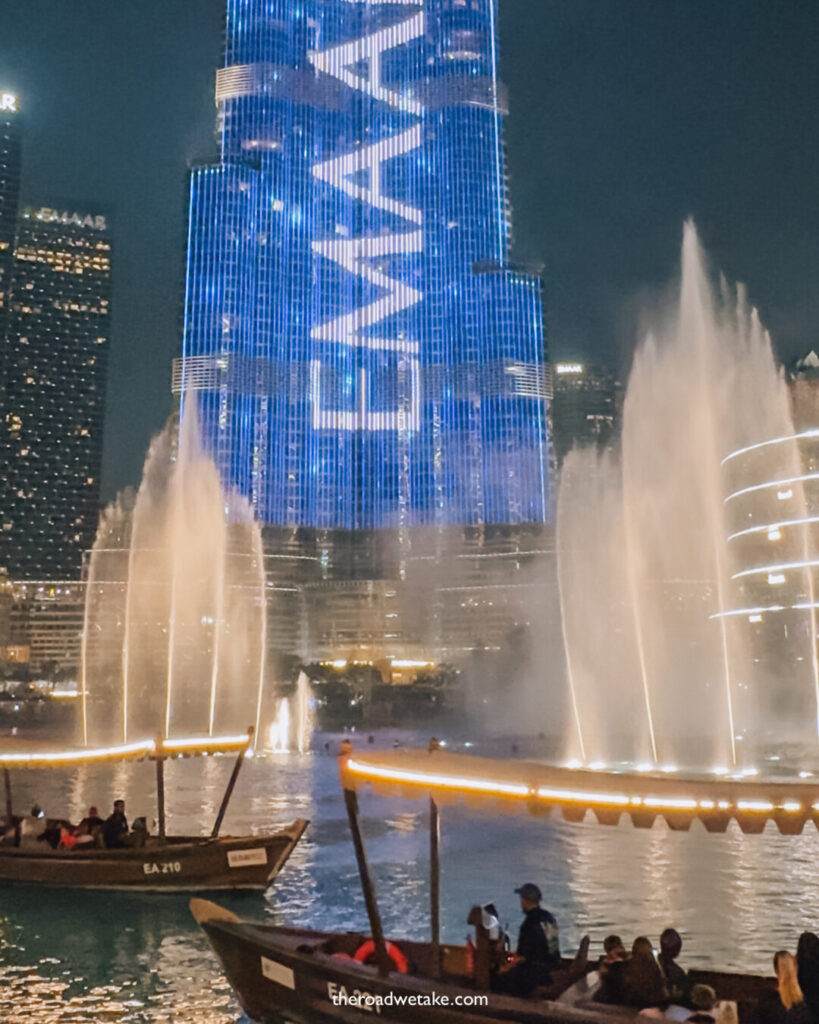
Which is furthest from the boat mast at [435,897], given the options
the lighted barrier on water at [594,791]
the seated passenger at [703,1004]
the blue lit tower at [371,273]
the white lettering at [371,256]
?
the white lettering at [371,256]

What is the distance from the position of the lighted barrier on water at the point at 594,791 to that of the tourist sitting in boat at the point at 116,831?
37.8 ft

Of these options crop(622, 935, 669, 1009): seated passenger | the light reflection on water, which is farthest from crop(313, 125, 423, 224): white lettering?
crop(622, 935, 669, 1009): seated passenger

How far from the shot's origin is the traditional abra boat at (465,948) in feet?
35.7

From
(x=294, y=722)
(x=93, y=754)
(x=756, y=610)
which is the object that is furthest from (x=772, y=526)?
(x=93, y=754)

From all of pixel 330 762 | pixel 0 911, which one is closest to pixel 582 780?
pixel 0 911

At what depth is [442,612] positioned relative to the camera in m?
126

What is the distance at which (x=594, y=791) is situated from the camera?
11.4 m

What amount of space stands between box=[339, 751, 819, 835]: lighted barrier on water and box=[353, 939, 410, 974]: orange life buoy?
228 centimetres

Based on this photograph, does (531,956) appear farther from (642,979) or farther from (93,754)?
(93,754)

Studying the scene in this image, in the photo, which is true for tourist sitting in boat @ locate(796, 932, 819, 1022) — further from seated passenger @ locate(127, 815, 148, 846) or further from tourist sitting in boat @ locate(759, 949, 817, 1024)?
seated passenger @ locate(127, 815, 148, 846)

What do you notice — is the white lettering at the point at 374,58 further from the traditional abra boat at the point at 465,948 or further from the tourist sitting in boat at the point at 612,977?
the tourist sitting in boat at the point at 612,977

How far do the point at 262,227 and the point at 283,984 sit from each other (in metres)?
128

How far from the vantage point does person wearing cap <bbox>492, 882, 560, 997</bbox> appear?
11.6 meters

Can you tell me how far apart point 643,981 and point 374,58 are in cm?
15478
